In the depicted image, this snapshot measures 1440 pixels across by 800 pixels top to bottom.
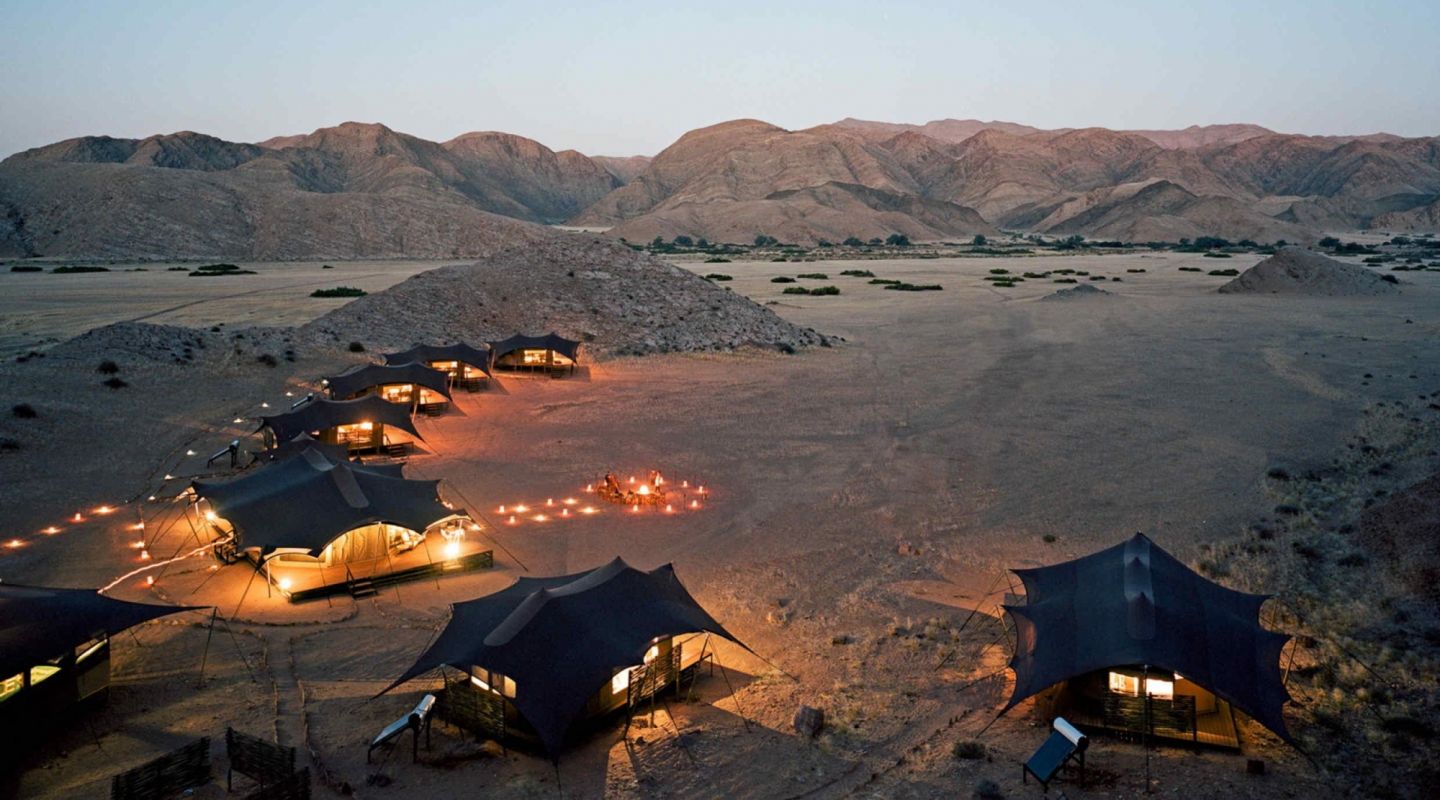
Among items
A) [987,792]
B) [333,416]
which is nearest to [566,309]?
[333,416]

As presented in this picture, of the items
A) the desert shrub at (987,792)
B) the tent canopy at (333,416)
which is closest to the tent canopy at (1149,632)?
the desert shrub at (987,792)

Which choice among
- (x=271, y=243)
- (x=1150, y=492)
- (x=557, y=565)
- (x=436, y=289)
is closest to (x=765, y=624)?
(x=557, y=565)

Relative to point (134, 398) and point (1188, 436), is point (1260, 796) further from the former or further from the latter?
point (134, 398)

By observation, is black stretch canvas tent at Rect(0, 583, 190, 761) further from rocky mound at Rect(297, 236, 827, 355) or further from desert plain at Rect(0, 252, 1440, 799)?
rocky mound at Rect(297, 236, 827, 355)

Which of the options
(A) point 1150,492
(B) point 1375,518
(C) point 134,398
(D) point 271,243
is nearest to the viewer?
(B) point 1375,518

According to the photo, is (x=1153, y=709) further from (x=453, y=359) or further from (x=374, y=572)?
(x=453, y=359)

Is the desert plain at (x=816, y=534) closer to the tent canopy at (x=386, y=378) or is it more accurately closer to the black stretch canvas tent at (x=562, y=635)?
the black stretch canvas tent at (x=562, y=635)

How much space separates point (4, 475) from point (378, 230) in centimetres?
10065

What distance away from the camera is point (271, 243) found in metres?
109

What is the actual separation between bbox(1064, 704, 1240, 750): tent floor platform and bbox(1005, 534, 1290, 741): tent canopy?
0.52 metres

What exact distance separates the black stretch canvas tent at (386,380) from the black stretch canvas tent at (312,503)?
1095cm

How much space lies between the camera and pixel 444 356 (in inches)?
1347

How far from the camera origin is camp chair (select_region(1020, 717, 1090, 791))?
414 inches

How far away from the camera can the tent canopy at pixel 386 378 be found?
96.8ft
